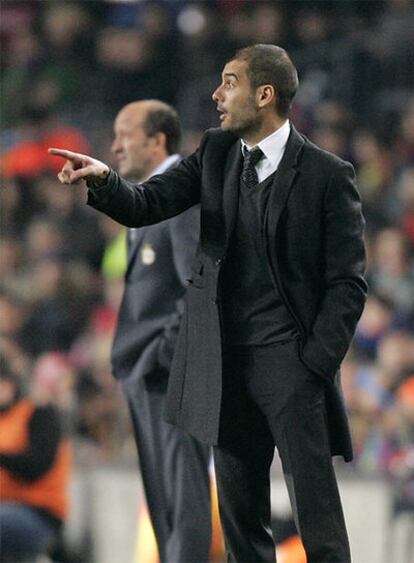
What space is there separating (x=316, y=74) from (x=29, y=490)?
5465 mm

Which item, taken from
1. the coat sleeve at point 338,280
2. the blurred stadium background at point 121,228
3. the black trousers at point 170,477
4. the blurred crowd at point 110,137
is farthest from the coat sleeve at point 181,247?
the blurred crowd at point 110,137

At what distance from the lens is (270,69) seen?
461 centimetres

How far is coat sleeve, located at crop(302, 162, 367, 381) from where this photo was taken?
178 inches

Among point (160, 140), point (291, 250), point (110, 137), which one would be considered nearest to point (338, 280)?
point (291, 250)

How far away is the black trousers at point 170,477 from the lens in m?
5.88

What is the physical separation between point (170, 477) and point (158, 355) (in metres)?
0.45

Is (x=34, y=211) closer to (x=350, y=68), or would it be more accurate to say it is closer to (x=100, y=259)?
(x=100, y=259)

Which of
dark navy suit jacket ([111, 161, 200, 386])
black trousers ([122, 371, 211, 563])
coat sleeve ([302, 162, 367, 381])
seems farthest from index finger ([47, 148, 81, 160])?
black trousers ([122, 371, 211, 563])

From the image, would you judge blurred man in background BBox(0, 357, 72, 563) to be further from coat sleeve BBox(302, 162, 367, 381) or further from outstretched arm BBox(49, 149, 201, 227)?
coat sleeve BBox(302, 162, 367, 381)

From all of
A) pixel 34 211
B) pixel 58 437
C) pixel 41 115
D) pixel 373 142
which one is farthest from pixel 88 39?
pixel 58 437

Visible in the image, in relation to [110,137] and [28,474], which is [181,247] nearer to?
[28,474]

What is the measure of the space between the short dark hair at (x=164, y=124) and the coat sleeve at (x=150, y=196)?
111 centimetres

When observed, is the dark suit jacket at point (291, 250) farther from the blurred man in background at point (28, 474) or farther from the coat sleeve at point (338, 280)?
the blurred man in background at point (28, 474)

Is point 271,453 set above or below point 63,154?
below
